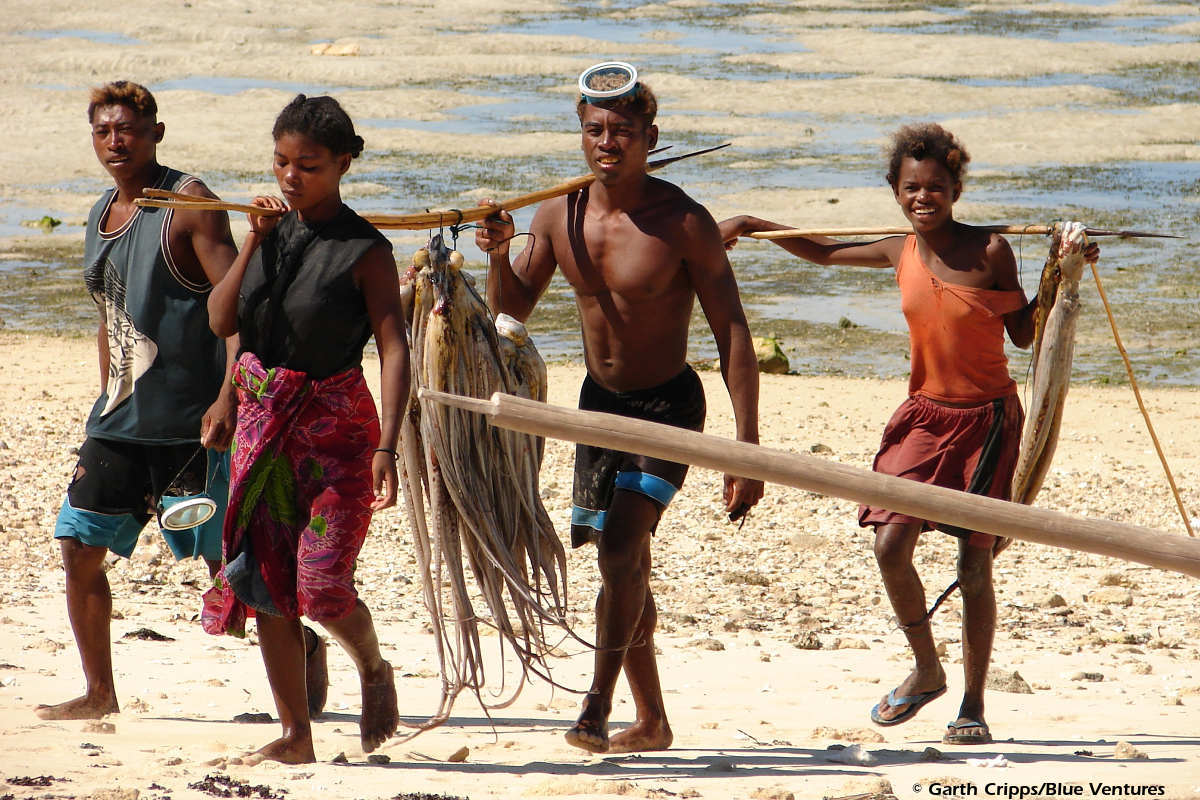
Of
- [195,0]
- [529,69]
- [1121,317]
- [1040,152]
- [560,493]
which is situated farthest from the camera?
[195,0]

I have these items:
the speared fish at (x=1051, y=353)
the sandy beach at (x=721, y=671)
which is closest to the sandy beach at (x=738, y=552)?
the sandy beach at (x=721, y=671)

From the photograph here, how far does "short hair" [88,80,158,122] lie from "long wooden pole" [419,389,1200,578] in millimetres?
2037

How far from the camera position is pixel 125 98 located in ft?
14.5

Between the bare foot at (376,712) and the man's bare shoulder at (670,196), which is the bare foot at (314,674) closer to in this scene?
the bare foot at (376,712)

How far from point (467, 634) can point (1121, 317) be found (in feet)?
29.9

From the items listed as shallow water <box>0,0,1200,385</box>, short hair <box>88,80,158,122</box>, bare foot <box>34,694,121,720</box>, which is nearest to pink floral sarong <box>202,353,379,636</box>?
bare foot <box>34,694,121,720</box>

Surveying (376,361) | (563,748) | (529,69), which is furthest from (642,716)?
(529,69)

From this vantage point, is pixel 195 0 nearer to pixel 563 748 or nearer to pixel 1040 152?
pixel 1040 152

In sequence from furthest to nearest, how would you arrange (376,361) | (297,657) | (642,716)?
1. (376,361)
2. (642,716)
3. (297,657)

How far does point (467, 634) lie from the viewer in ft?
13.8

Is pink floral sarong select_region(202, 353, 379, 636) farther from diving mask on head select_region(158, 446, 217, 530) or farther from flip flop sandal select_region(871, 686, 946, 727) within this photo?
flip flop sandal select_region(871, 686, 946, 727)

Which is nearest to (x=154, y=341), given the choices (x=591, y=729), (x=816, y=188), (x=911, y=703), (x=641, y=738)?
(x=591, y=729)

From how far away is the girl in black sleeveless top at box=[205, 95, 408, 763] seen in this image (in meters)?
3.88

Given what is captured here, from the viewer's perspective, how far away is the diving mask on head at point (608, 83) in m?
4.29
